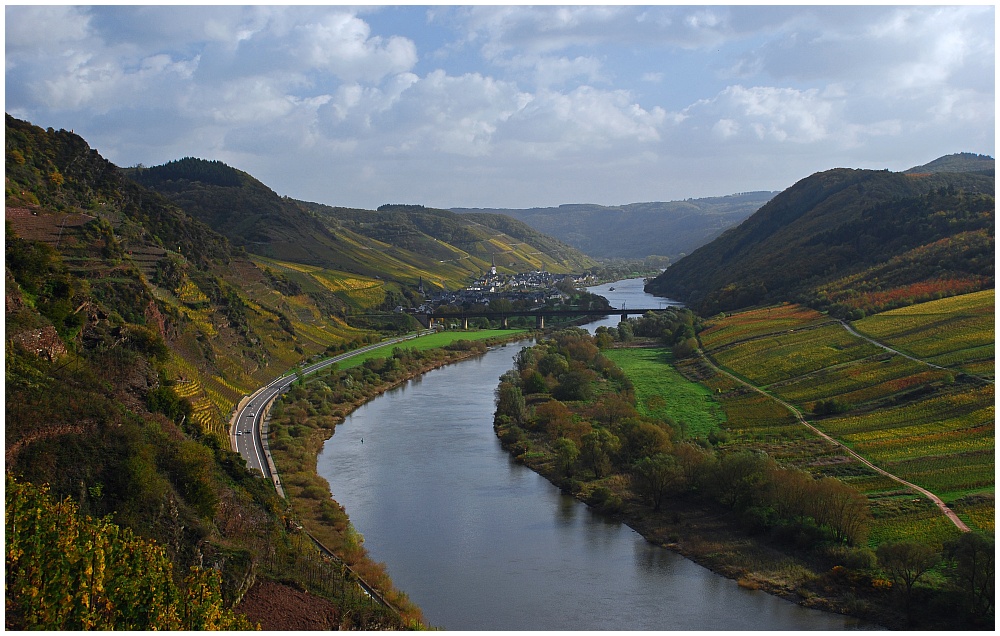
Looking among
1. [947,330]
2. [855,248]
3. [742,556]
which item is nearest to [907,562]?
[742,556]

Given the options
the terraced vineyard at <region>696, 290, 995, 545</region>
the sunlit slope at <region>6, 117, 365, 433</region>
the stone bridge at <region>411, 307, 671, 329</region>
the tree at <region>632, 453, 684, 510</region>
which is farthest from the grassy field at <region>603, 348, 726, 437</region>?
the stone bridge at <region>411, 307, 671, 329</region>

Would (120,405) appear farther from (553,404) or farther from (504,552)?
(553,404)

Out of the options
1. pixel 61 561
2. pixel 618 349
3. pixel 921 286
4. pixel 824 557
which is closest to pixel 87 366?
pixel 61 561

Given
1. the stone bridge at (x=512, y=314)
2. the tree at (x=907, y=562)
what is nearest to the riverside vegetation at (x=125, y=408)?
the tree at (x=907, y=562)

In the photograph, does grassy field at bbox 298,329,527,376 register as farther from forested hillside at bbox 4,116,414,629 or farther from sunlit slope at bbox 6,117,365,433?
forested hillside at bbox 4,116,414,629

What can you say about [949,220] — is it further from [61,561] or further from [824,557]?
[61,561]
